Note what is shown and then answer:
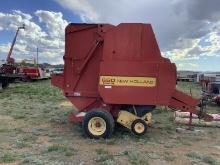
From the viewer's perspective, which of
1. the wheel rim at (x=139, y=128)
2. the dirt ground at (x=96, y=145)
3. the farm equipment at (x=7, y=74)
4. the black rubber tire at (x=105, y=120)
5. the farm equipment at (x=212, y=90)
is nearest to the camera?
the dirt ground at (x=96, y=145)

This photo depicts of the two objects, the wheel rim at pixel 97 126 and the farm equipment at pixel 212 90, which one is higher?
the farm equipment at pixel 212 90

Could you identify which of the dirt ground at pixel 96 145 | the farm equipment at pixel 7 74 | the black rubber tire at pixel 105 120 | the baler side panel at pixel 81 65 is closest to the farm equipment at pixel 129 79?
the black rubber tire at pixel 105 120

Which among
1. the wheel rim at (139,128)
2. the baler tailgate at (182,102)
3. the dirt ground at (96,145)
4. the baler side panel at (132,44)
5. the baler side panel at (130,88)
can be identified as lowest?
the dirt ground at (96,145)

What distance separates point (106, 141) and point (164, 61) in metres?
2.24

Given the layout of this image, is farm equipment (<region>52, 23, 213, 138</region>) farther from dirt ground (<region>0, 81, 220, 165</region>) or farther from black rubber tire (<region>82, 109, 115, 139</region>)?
dirt ground (<region>0, 81, 220, 165</region>)

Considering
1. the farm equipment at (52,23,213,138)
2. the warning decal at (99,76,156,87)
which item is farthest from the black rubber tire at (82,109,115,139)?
the warning decal at (99,76,156,87)

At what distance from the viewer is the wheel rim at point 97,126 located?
870 centimetres

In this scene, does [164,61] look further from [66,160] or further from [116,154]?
[66,160]

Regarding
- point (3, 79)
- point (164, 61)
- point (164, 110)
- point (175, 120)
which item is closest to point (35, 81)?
point (3, 79)

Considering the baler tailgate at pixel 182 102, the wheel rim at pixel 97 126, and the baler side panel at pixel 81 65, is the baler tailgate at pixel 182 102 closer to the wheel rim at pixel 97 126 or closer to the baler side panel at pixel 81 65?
the wheel rim at pixel 97 126

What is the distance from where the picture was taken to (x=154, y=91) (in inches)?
342

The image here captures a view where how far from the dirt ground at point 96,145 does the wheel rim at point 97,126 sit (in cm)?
26

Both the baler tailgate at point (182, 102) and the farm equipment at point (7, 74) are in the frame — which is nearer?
the baler tailgate at point (182, 102)

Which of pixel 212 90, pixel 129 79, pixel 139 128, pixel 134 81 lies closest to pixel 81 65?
pixel 129 79
